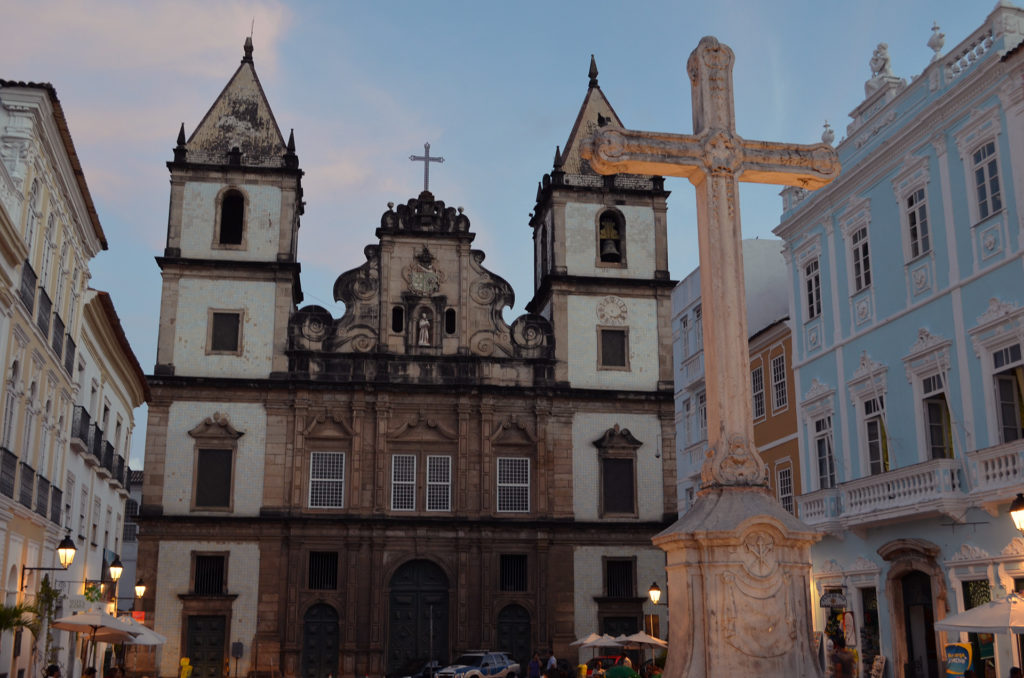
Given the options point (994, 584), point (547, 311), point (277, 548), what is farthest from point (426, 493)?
point (994, 584)

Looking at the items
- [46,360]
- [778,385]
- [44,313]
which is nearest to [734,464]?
[44,313]

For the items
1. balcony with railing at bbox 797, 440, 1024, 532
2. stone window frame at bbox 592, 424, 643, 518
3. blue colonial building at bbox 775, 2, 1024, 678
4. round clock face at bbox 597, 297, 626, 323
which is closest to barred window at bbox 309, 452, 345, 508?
stone window frame at bbox 592, 424, 643, 518

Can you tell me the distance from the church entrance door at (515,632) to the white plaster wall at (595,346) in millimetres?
7698

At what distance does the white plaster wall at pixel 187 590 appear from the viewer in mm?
33250

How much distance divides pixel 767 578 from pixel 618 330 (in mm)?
27709

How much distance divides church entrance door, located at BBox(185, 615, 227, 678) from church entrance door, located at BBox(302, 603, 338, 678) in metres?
2.45

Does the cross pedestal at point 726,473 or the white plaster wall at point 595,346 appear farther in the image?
the white plaster wall at point 595,346

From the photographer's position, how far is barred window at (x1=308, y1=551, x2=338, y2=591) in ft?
113

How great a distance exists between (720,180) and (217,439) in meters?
26.0

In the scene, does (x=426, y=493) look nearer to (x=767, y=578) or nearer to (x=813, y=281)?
(x=813, y=281)

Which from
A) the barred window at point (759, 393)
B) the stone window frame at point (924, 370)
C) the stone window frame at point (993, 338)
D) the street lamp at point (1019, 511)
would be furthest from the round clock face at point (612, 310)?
the street lamp at point (1019, 511)

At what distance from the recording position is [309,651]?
33781 millimetres

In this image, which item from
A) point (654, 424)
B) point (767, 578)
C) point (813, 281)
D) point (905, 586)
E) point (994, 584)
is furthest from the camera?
point (654, 424)

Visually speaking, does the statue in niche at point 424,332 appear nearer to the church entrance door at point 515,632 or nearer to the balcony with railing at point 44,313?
the church entrance door at point 515,632
